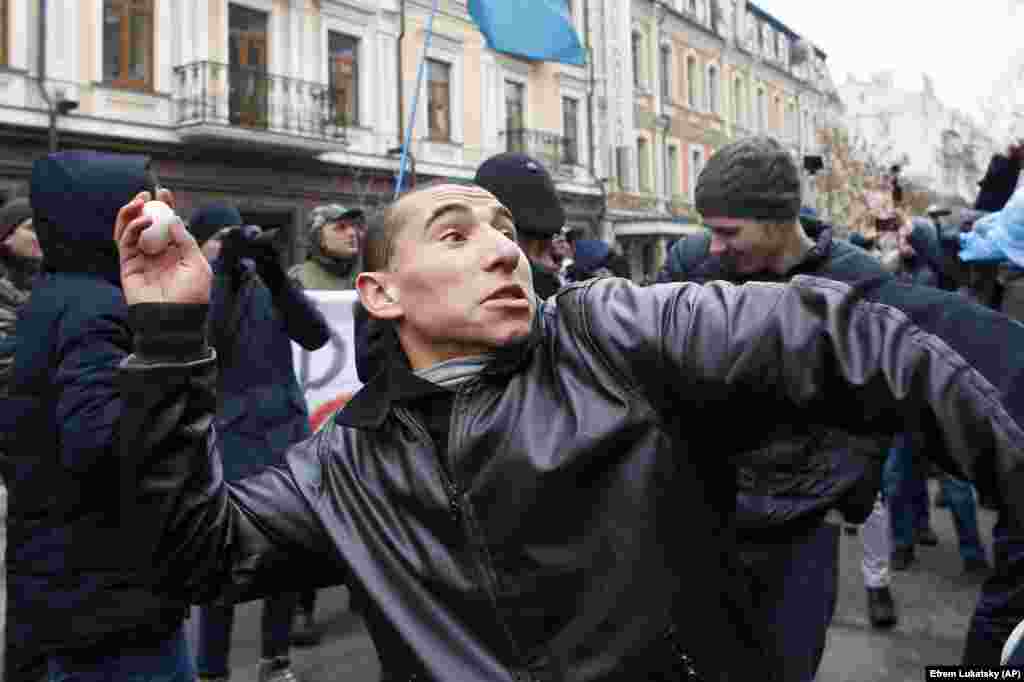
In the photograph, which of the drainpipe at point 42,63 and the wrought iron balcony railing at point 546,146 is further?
the wrought iron balcony railing at point 546,146

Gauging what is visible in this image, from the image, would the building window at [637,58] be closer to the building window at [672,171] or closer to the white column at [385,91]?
the building window at [672,171]

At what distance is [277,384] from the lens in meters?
3.83

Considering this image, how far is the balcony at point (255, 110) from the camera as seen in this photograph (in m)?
14.9

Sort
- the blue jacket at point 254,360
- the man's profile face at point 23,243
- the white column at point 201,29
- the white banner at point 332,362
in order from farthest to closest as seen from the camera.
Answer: the white column at point 201,29 → the white banner at point 332,362 → the man's profile face at point 23,243 → the blue jacket at point 254,360

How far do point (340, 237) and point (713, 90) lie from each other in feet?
102

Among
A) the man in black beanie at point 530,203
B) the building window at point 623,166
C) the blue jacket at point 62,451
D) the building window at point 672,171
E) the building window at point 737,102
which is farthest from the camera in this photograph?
the building window at point 737,102

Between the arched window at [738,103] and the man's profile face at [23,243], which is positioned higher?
the arched window at [738,103]

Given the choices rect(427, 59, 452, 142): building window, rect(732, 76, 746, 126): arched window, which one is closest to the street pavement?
rect(427, 59, 452, 142): building window

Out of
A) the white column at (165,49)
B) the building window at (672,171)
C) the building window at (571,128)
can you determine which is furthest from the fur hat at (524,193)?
the building window at (672,171)

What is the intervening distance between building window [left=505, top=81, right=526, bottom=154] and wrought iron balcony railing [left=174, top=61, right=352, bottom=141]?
5380 millimetres

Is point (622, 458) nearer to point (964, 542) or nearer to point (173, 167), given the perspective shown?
point (964, 542)

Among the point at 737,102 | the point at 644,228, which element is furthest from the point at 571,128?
the point at 737,102

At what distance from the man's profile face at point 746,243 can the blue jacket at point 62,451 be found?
1.74m

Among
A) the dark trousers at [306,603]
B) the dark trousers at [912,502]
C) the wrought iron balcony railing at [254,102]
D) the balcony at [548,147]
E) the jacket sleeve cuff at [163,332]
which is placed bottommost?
the dark trousers at [306,603]
